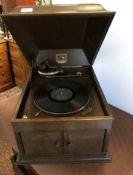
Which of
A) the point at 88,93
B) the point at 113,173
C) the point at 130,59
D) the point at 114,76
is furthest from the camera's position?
the point at 114,76

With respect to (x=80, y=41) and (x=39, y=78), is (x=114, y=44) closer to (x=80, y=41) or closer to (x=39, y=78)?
(x=80, y=41)

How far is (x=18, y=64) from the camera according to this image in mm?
2506

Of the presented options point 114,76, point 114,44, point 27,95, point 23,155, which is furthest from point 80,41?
point 23,155

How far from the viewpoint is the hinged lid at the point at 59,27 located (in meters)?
0.89

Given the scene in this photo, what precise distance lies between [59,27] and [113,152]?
67 cm

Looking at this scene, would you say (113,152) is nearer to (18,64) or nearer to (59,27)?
(59,27)

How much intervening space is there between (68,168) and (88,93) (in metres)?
0.36

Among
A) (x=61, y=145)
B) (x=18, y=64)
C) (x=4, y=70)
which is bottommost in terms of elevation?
(x=4, y=70)

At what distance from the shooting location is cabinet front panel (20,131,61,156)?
839 mm

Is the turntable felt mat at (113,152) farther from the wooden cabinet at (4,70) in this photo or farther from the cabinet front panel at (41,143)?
the wooden cabinet at (4,70)

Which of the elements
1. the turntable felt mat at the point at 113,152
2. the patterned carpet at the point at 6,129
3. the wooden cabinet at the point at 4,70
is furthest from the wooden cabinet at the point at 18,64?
the turntable felt mat at the point at 113,152

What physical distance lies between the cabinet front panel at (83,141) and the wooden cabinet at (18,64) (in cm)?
158

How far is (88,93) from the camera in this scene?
1.01m

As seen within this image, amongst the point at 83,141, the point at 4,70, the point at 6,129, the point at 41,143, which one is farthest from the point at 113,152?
the point at 4,70
